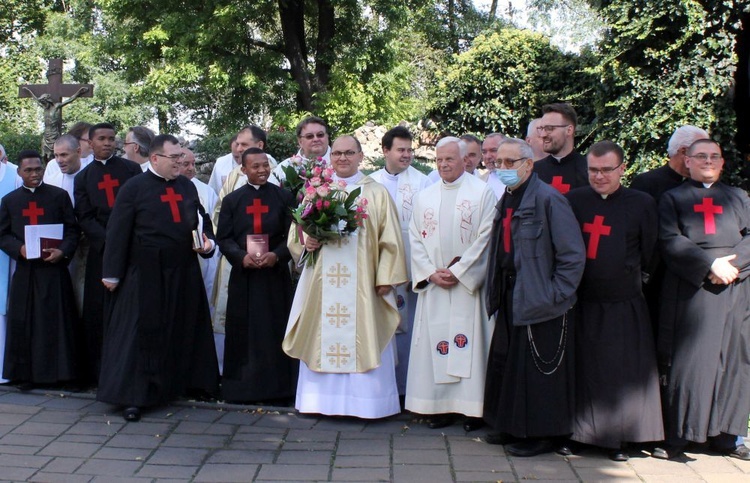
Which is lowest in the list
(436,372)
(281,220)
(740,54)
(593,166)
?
(436,372)

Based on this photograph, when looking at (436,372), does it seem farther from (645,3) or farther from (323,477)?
(645,3)

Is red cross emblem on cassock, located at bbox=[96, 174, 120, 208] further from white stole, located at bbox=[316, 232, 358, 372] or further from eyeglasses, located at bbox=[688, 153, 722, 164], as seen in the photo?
eyeglasses, located at bbox=[688, 153, 722, 164]

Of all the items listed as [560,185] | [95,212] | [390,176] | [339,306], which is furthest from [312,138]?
[560,185]

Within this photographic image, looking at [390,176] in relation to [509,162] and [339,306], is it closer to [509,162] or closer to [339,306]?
[339,306]

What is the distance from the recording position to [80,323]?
23.3 feet

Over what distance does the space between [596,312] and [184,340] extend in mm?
3295

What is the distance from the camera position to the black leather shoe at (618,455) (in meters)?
5.11

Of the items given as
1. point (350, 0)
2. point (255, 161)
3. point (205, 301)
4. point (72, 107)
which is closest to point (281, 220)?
point (255, 161)

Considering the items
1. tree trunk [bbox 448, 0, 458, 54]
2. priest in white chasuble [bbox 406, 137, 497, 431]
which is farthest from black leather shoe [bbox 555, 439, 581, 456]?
tree trunk [bbox 448, 0, 458, 54]

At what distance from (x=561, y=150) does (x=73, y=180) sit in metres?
4.53


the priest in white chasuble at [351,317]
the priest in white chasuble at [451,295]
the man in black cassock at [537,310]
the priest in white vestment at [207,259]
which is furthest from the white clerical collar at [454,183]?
the priest in white vestment at [207,259]

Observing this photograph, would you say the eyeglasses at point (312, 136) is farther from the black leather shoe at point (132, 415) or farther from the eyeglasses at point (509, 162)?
the black leather shoe at point (132, 415)

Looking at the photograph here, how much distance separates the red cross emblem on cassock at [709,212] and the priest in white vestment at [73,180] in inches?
204

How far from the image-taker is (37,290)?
6898mm
